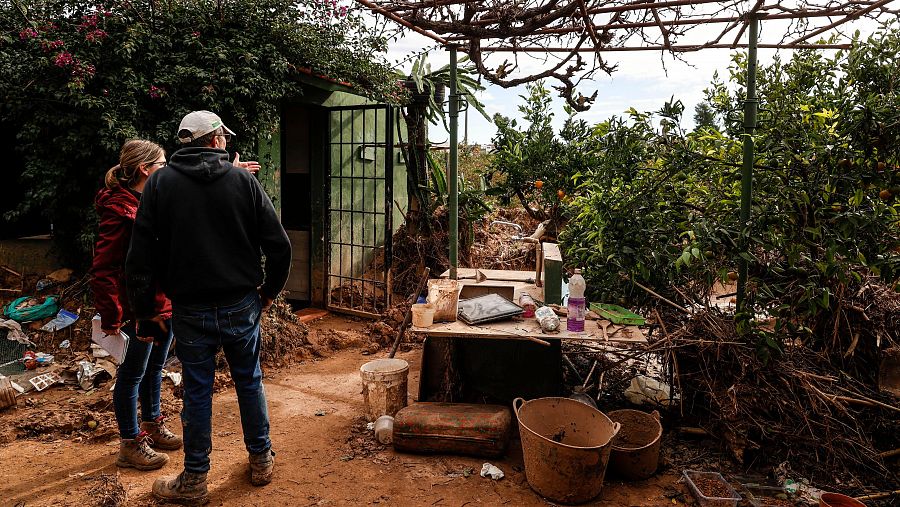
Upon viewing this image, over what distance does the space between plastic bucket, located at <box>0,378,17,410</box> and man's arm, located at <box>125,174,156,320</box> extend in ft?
6.95

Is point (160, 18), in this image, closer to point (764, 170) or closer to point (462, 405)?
point (462, 405)

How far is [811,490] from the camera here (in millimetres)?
3275

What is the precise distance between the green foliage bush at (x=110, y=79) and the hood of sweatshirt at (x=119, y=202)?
74.9 inches

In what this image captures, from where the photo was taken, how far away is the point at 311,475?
142 inches

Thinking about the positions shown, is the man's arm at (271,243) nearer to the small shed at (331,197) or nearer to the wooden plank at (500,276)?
the wooden plank at (500,276)

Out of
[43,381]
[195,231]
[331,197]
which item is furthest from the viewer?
[331,197]

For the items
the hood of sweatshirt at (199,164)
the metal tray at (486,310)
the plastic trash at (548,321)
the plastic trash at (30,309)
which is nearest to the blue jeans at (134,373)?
the hood of sweatshirt at (199,164)

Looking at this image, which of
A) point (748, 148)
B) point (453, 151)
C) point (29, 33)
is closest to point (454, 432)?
point (453, 151)

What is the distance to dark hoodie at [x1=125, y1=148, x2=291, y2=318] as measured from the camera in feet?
9.77

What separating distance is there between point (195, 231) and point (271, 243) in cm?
38

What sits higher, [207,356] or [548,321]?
[548,321]

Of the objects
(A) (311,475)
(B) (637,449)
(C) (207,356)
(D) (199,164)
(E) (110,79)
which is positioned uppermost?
(E) (110,79)

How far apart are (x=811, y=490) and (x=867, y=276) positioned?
4.67 ft

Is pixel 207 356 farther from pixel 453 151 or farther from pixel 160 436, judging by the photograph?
pixel 453 151
